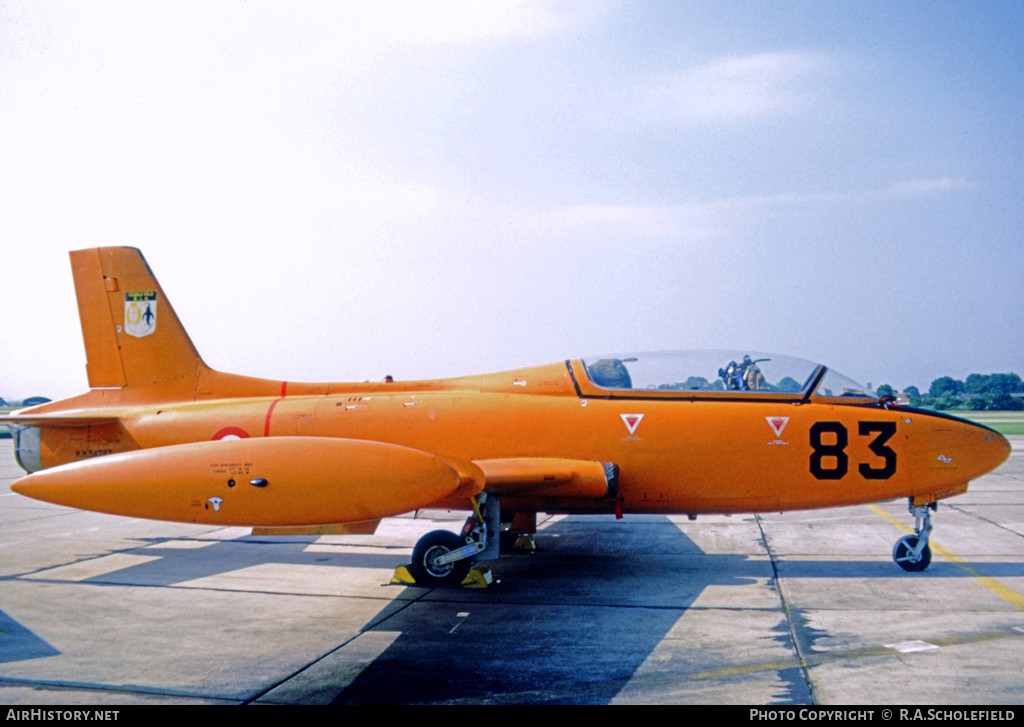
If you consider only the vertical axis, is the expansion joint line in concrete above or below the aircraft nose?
below

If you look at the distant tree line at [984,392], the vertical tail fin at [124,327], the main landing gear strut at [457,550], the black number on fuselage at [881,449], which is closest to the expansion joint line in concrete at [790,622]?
the black number on fuselage at [881,449]

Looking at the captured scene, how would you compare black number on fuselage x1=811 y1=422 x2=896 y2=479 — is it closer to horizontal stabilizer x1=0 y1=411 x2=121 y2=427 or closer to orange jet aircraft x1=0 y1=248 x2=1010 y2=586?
orange jet aircraft x1=0 y1=248 x2=1010 y2=586

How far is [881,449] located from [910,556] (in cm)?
134

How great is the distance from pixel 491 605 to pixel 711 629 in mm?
2208

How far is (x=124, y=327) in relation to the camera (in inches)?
422

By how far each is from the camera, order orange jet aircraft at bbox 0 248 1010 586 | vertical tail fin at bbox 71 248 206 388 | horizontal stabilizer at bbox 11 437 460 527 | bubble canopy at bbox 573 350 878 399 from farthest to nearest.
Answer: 1. vertical tail fin at bbox 71 248 206 388
2. bubble canopy at bbox 573 350 878 399
3. orange jet aircraft at bbox 0 248 1010 586
4. horizontal stabilizer at bbox 11 437 460 527

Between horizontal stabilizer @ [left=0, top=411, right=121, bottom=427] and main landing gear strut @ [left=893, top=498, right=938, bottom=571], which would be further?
horizontal stabilizer @ [left=0, top=411, right=121, bottom=427]

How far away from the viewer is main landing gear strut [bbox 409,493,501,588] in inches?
310

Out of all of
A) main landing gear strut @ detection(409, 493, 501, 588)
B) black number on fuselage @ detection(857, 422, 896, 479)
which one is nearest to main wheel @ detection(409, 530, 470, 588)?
main landing gear strut @ detection(409, 493, 501, 588)

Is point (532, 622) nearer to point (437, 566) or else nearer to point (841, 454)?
point (437, 566)

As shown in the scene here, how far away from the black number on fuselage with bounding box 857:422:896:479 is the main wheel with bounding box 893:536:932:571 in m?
0.91

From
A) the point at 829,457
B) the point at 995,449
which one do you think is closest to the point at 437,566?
the point at 829,457

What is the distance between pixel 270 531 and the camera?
6.72 metres
